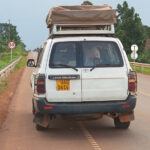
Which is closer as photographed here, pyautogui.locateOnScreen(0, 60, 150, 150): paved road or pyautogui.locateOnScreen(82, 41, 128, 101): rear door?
pyautogui.locateOnScreen(0, 60, 150, 150): paved road

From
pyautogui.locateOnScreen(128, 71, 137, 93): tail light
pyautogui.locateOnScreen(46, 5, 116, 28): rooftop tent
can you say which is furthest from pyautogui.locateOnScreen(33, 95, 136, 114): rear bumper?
pyautogui.locateOnScreen(46, 5, 116, 28): rooftop tent

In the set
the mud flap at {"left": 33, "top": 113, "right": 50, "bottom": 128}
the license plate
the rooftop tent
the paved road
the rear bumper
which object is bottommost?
the paved road

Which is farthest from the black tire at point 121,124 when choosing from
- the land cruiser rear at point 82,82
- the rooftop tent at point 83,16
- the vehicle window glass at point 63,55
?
the rooftop tent at point 83,16

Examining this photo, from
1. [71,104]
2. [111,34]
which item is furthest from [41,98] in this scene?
[111,34]

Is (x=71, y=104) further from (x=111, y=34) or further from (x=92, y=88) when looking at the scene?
(x=111, y=34)

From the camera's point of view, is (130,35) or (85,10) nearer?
(85,10)

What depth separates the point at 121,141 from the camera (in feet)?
22.6

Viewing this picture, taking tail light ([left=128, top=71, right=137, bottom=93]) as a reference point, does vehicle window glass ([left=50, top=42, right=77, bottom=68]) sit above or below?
above

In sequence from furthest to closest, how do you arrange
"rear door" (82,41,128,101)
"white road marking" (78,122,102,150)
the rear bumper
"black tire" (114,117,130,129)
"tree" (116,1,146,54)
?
"tree" (116,1,146,54) → "black tire" (114,117,130,129) → "rear door" (82,41,128,101) → the rear bumper → "white road marking" (78,122,102,150)

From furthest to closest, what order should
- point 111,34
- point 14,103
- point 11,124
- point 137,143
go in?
point 14,103 → point 11,124 → point 111,34 → point 137,143

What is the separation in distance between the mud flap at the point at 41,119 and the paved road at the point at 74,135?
26cm

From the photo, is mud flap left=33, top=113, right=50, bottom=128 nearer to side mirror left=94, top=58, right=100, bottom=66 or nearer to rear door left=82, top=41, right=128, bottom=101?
rear door left=82, top=41, right=128, bottom=101

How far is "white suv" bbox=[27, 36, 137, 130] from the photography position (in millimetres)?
6875

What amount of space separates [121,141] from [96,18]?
9.32 ft
